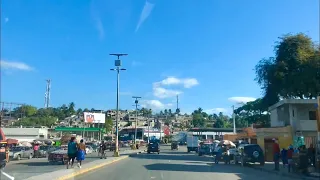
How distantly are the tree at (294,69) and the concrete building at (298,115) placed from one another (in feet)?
12.9

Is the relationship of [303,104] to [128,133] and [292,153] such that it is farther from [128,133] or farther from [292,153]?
[128,133]

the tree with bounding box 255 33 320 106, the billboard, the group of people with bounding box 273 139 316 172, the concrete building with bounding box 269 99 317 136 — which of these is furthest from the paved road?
the billboard

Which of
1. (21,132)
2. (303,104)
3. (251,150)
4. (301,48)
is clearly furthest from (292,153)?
(21,132)

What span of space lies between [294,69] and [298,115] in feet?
28.9

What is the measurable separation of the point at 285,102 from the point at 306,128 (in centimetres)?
369

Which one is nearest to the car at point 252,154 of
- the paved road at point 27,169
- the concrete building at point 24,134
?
the paved road at point 27,169

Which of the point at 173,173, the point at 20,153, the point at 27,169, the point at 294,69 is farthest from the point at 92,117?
the point at 173,173

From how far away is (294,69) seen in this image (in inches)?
1793

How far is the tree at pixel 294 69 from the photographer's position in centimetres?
4316

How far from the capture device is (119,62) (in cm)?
4162

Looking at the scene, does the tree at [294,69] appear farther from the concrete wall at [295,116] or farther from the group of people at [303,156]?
the group of people at [303,156]

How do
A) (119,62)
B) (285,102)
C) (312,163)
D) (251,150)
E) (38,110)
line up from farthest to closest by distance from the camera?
(38,110) → (119,62) → (285,102) → (251,150) → (312,163)

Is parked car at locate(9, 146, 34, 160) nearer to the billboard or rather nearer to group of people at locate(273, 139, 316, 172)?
group of people at locate(273, 139, 316, 172)

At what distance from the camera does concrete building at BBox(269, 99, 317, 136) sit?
36281 mm
